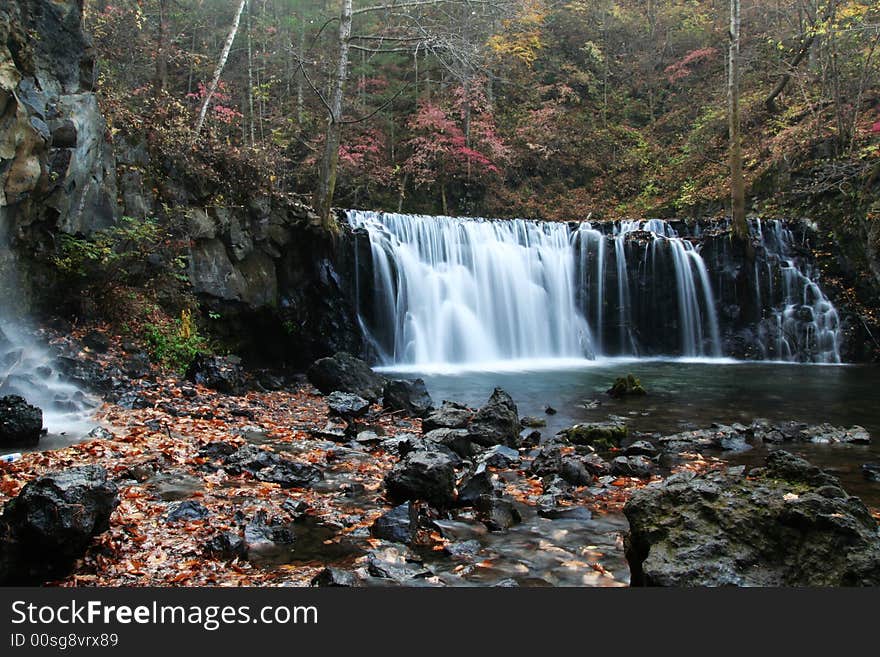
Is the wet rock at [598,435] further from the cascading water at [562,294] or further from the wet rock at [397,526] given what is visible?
the cascading water at [562,294]

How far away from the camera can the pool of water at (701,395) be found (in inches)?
268

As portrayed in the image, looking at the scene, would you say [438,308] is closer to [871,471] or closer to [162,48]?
[162,48]

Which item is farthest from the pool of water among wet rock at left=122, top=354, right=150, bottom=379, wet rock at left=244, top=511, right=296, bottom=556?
wet rock at left=122, top=354, right=150, bottom=379

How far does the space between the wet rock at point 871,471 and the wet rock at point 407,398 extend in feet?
16.9

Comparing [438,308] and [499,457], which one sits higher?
[438,308]

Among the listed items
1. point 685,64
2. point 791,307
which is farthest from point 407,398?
point 685,64

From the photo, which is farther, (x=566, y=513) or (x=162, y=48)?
(x=162, y=48)

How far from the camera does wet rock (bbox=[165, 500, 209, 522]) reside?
3760mm

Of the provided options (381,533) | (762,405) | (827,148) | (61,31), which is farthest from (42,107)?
(827,148)

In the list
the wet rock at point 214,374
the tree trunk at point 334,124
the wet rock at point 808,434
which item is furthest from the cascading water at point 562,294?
the wet rock at point 808,434

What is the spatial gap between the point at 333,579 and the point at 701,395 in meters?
9.60

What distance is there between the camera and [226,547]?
3.36m

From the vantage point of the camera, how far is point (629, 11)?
96.5 feet

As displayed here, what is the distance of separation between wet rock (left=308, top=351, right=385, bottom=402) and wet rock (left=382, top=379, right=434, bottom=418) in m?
0.51
